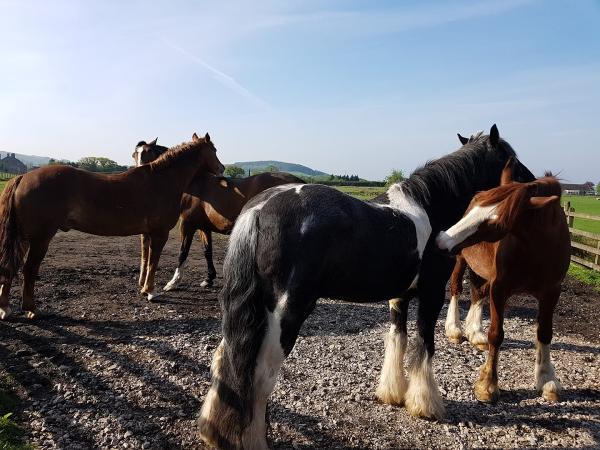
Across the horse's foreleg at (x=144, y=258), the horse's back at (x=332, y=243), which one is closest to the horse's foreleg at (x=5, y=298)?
the horse's foreleg at (x=144, y=258)

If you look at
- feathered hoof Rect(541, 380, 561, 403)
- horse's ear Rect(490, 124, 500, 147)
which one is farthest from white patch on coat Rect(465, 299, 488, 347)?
horse's ear Rect(490, 124, 500, 147)

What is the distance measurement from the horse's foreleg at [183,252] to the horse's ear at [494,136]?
Answer: 5444 millimetres

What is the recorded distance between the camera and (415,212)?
333cm

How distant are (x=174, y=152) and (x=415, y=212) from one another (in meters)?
4.79

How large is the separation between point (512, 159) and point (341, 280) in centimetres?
221

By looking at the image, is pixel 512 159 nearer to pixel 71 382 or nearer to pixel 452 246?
pixel 452 246

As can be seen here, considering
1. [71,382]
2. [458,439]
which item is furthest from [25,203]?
[458,439]

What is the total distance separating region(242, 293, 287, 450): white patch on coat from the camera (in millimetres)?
2668

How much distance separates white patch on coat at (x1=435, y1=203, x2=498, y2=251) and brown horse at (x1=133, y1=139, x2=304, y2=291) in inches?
199

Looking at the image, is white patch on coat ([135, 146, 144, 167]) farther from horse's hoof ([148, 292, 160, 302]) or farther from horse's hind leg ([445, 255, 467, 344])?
horse's hind leg ([445, 255, 467, 344])

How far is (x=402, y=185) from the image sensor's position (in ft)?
11.8

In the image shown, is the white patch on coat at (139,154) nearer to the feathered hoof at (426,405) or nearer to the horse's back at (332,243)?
the horse's back at (332,243)

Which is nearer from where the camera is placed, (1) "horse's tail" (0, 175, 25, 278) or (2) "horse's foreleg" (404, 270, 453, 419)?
(2) "horse's foreleg" (404, 270, 453, 419)

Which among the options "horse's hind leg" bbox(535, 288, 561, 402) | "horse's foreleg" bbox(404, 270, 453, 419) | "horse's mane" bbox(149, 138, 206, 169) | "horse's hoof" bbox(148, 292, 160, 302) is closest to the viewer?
"horse's foreleg" bbox(404, 270, 453, 419)
